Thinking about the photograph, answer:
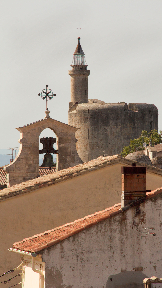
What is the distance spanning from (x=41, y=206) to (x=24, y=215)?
0.48 m

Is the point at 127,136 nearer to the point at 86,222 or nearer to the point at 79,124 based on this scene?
the point at 79,124

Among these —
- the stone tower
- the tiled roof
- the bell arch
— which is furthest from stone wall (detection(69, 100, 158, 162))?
the tiled roof

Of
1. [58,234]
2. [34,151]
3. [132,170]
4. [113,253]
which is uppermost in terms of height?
[34,151]

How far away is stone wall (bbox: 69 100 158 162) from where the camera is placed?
281ft

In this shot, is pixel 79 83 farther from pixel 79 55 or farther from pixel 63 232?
pixel 63 232

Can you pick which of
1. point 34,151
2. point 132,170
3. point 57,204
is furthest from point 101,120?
point 132,170

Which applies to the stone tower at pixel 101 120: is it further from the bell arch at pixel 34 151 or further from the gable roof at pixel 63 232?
the gable roof at pixel 63 232

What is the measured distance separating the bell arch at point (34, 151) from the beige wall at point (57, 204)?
12.2 feet

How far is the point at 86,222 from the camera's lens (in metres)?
15.7

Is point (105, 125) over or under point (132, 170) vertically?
over

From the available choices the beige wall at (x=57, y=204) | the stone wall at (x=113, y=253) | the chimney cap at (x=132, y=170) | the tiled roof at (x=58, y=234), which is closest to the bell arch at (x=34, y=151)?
the beige wall at (x=57, y=204)

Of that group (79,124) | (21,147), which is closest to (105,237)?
(21,147)

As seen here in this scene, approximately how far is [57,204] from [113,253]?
4392mm

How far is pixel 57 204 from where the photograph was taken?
63.2 feet
